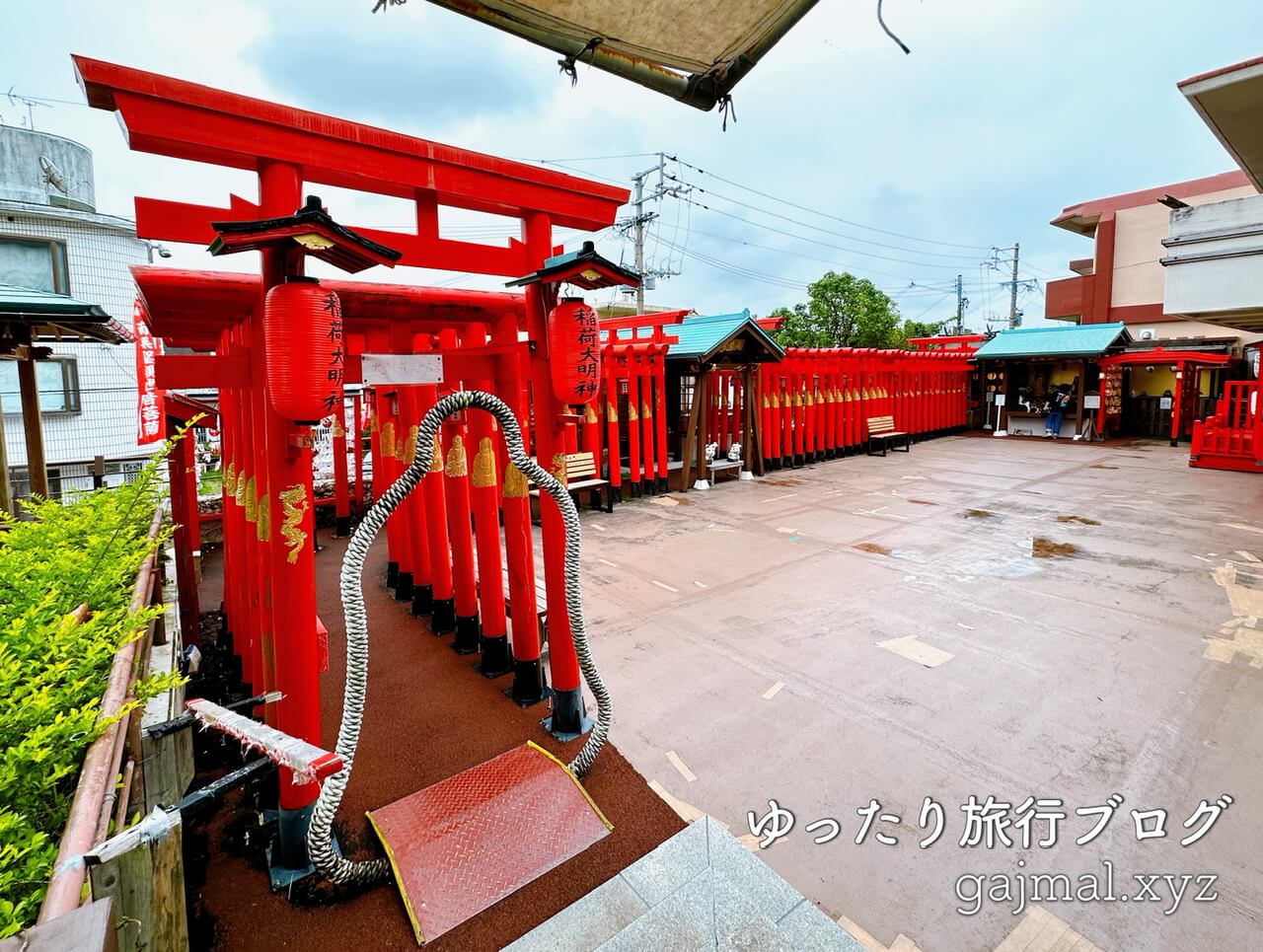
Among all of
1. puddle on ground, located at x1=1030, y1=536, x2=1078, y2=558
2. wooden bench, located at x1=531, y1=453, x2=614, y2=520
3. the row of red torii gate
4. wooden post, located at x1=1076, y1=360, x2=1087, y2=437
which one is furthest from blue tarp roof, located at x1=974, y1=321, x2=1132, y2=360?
the row of red torii gate

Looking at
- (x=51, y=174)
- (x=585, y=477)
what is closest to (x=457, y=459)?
(x=585, y=477)

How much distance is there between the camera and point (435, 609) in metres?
5.36

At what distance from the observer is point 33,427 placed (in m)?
5.94

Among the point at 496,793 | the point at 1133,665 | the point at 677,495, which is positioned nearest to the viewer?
the point at 496,793

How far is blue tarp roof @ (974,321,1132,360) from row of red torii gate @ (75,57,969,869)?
1907cm

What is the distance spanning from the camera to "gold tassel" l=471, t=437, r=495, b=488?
4.29m

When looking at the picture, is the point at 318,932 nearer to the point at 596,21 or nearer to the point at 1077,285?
the point at 596,21

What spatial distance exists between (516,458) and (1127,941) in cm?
325

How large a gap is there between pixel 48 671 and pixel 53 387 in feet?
44.2

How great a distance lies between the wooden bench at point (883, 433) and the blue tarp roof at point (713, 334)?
16.7 feet

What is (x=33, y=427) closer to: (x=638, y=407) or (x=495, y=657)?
(x=495, y=657)

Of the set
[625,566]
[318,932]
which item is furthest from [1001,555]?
[318,932]

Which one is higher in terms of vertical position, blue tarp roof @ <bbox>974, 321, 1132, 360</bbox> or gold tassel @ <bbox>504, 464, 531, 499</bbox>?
blue tarp roof @ <bbox>974, 321, 1132, 360</bbox>

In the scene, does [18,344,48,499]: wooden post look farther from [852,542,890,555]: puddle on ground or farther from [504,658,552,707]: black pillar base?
[852,542,890,555]: puddle on ground
